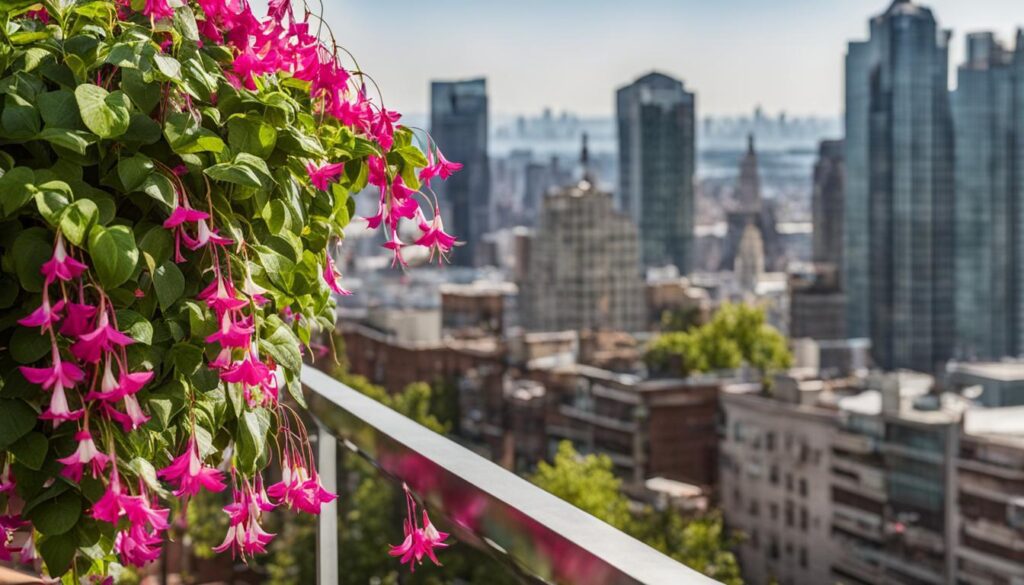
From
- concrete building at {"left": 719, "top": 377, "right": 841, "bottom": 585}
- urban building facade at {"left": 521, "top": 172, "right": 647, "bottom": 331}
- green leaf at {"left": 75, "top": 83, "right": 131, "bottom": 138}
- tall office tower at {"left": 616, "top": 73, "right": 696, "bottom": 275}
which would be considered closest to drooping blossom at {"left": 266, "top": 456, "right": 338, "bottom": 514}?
green leaf at {"left": 75, "top": 83, "right": 131, "bottom": 138}

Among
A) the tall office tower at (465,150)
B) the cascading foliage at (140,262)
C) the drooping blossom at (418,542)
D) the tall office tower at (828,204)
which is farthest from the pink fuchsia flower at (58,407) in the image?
the tall office tower at (828,204)

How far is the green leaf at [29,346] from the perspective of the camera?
0.51 metres


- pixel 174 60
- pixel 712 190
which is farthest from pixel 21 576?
pixel 712 190

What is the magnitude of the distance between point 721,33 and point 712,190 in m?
4.26

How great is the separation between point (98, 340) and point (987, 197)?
1112 inches

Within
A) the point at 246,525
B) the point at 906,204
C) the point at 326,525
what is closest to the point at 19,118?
the point at 246,525

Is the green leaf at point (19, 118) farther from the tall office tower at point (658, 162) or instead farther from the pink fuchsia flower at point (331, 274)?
the tall office tower at point (658, 162)

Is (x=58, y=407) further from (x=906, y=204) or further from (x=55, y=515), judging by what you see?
(x=906, y=204)

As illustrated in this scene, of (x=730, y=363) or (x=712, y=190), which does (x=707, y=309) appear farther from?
(x=712, y=190)

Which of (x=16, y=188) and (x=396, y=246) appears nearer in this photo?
(x=16, y=188)

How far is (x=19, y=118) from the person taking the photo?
1.68 ft

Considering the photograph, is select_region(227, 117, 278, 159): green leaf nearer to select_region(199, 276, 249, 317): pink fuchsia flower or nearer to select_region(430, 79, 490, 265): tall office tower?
select_region(199, 276, 249, 317): pink fuchsia flower

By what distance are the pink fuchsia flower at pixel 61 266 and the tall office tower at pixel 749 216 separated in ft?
107

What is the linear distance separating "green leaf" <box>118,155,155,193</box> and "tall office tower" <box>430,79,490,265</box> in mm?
25513
